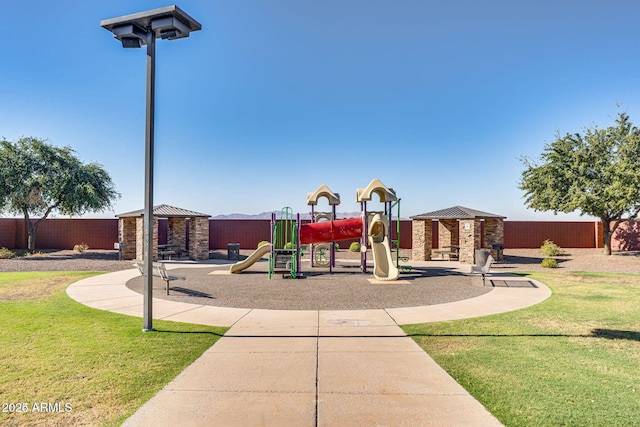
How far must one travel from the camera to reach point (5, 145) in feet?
72.6

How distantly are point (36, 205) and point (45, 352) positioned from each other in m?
22.1

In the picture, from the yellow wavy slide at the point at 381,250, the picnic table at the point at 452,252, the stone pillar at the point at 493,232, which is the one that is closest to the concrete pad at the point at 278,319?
the yellow wavy slide at the point at 381,250

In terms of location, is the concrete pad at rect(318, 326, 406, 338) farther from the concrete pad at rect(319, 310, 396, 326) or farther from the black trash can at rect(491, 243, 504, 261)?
the black trash can at rect(491, 243, 504, 261)

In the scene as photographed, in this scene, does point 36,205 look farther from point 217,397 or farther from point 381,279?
point 217,397

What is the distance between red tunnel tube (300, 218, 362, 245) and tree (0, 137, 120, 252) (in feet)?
50.1

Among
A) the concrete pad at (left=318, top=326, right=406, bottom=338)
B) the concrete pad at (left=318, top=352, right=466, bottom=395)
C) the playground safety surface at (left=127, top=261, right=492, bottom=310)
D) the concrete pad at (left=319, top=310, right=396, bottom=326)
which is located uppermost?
the concrete pad at (left=318, top=352, right=466, bottom=395)

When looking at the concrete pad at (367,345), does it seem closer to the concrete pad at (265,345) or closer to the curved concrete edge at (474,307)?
the concrete pad at (265,345)

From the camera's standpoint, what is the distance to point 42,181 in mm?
21469

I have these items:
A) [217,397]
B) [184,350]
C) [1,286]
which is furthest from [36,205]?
[217,397]

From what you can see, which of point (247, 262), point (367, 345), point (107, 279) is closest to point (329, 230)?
point (247, 262)

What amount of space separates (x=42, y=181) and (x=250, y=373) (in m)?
22.7

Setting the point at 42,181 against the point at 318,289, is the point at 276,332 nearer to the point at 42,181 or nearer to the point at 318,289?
the point at 318,289

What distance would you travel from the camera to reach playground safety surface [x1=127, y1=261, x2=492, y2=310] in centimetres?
917

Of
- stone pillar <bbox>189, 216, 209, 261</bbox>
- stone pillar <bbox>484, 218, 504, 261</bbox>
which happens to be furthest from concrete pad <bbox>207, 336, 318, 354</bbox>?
stone pillar <bbox>484, 218, 504, 261</bbox>
